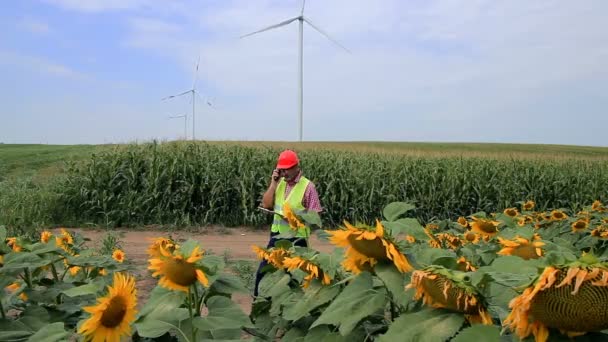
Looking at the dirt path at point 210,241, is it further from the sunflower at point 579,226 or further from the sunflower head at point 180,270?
the sunflower head at point 180,270

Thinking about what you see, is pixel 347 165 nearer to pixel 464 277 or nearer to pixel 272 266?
pixel 272 266

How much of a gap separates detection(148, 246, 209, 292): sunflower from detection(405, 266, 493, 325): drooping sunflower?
633mm

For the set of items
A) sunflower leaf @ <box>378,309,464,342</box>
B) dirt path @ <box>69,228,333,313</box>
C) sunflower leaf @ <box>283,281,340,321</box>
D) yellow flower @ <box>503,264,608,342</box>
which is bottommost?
dirt path @ <box>69,228,333,313</box>

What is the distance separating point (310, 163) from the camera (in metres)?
13.8

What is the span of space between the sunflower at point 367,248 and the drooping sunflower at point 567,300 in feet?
1.24

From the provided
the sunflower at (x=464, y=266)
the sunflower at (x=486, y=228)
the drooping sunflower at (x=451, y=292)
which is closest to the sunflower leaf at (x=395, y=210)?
the sunflower at (x=464, y=266)

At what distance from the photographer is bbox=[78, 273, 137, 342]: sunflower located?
138 centimetres

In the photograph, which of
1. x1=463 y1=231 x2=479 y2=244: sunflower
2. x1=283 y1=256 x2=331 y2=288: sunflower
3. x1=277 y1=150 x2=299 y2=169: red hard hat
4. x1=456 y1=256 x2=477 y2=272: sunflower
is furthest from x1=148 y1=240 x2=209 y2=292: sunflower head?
x1=277 y1=150 x2=299 y2=169: red hard hat

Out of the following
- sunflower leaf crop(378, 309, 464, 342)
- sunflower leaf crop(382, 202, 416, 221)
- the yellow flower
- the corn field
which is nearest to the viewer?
the yellow flower

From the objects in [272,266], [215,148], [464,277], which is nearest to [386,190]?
[215,148]

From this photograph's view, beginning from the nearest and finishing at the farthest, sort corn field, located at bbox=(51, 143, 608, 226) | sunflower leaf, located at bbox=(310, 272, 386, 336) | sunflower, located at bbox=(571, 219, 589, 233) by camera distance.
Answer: sunflower leaf, located at bbox=(310, 272, 386, 336) < sunflower, located at bbox=(571, 219, 589, 233) < corn field, located at bbox=(51, 143, 608, 226)

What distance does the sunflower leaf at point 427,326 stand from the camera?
38.1 inches

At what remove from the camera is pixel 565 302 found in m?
0.82

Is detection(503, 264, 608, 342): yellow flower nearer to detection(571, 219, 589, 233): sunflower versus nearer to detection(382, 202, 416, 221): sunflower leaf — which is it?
detection(382, 202, 416, 221): sunflower leaf
